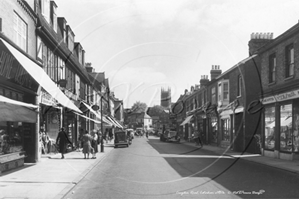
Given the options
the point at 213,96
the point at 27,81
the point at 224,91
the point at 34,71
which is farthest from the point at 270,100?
the point at 34,71

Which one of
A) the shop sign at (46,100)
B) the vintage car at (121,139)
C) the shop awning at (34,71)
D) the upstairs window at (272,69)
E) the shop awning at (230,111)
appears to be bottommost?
the vintage car at (121,139)

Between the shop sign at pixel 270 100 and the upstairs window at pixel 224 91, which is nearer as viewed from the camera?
the shop sign at pixel 270 100

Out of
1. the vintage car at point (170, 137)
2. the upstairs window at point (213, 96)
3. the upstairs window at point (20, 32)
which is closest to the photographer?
the upstairs window at point (20, 32)

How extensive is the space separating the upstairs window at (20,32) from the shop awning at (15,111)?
8.87 ft

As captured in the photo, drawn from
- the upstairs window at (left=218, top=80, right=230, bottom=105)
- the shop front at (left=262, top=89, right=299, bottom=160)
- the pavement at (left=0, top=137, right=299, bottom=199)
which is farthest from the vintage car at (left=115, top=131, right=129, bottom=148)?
the pavement at (left=0, top=137, right=299, bottom=199)

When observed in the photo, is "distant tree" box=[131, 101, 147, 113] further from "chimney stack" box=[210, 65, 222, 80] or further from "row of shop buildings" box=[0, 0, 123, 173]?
"row of shop buildings" box=[0, 0, 123, 173]

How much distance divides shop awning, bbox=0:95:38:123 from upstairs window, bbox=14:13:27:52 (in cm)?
270

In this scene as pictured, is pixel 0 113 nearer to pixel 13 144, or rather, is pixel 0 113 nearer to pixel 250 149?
pixel 13 144

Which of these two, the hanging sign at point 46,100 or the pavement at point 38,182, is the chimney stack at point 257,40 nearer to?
the pavement at point 38,182

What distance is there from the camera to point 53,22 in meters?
21.4

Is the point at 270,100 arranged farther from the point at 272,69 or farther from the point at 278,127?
the point at 272,69

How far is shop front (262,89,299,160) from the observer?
16.9 metres

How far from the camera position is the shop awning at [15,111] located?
9.67m

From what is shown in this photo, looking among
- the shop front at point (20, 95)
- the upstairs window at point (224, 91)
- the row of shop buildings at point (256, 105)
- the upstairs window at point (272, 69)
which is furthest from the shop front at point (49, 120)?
the upstairs window at point (224, 91)
